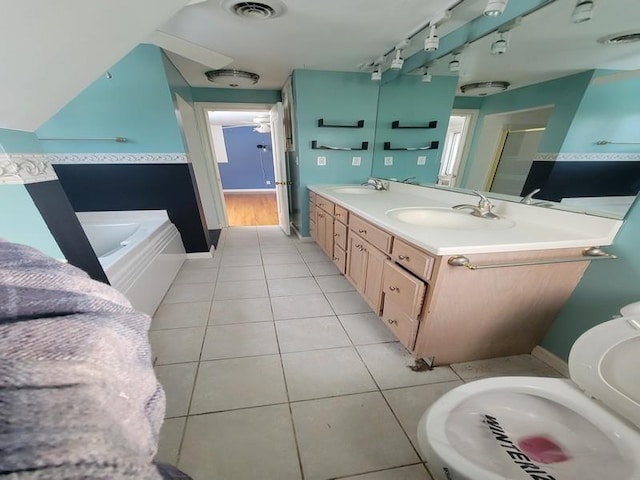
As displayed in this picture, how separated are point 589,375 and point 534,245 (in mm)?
479

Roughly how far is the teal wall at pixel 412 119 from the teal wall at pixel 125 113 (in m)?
2.07

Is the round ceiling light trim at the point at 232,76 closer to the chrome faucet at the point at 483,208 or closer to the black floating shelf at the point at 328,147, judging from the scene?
the black floating shelf at the point at 328,147

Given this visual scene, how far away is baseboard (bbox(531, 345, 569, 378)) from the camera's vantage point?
1.25m

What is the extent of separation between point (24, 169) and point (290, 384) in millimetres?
1408

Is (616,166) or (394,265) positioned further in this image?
(394,265)

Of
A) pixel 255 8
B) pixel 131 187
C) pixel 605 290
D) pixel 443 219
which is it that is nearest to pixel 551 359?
pixel 605 290

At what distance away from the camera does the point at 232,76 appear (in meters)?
2.47

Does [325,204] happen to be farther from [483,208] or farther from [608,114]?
[608,114]

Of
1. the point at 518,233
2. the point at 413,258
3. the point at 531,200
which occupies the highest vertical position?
the point at 531,200

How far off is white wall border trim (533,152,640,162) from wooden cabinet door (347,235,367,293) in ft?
3.40

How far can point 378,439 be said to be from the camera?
0.99 metres

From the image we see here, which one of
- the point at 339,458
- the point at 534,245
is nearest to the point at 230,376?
the point at 339,458

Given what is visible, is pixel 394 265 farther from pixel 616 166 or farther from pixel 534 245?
pixel 616 166

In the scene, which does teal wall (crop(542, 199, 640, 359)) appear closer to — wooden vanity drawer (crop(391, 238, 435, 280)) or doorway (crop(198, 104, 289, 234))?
wooden vanity drawer (crop(391, 238, 435, 280))
